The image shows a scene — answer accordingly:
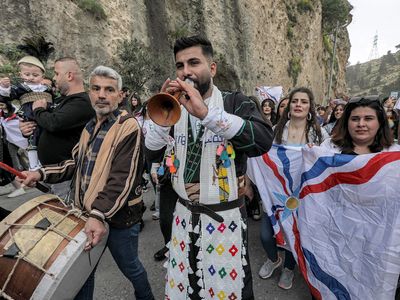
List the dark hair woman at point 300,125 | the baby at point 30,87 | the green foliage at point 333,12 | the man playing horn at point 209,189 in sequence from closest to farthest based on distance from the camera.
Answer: the man playing horn at point 209,189 < the baby at point 30,87 < the dark hair woman at point 300,125 < the green foliage at point 333,12

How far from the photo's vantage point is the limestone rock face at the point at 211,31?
1088cm

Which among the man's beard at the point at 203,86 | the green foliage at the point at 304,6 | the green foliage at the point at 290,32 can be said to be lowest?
the man's beard at the point at 203,86

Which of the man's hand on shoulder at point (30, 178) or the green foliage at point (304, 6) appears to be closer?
the man's hand on shoulder at point (30, 178)

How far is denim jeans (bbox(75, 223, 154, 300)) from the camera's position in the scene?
2.11 meters

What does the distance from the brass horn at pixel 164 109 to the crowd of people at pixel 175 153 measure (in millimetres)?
38

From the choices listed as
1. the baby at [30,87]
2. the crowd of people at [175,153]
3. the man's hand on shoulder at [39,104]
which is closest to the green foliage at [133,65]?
the baby at [30,87]

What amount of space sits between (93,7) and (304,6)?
20.3 meters

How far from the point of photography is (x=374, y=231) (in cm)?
211

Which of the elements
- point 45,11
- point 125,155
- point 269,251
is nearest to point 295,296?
point 269,251

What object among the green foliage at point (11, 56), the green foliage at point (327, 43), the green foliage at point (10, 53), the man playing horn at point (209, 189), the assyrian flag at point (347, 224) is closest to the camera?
the man playing horn at point (209, 189)

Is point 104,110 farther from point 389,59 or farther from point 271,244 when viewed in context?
point 389,59

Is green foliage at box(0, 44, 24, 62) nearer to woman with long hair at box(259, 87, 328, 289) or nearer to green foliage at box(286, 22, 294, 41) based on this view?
woman with long hair at box(259, 87, 328, 289)

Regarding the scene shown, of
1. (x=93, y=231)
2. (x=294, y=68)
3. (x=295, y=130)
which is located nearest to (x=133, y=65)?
(x=295, y=130)

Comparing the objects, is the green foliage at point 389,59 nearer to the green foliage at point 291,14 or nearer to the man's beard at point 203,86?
the green foliage at point 291,14
